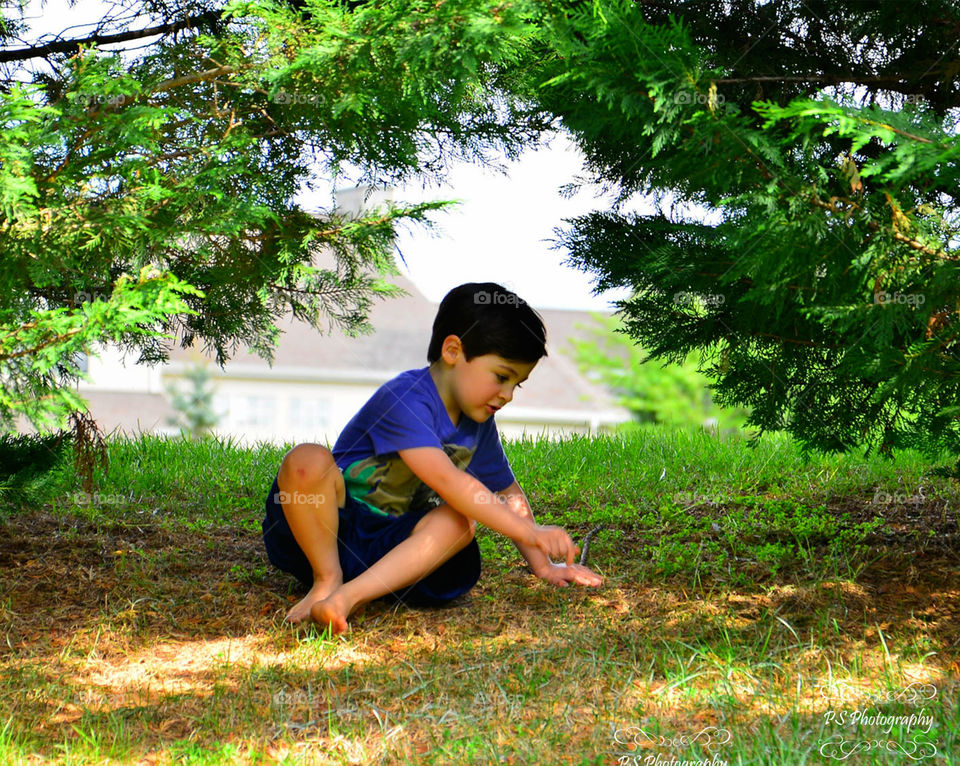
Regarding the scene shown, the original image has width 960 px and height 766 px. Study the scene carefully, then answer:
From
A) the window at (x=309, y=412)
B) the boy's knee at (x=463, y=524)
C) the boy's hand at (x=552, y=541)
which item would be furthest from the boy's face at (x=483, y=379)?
the window at (x=309, y=412)

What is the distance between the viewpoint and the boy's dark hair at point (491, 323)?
127 inches

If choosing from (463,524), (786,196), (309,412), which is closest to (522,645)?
(463,524)

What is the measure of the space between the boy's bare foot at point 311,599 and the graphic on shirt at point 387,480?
1.01ft

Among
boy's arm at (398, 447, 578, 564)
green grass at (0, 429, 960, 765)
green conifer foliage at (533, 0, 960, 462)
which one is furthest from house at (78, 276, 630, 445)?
boy's arm at (398, 447, 578, 564)

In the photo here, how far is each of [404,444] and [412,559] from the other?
41cm

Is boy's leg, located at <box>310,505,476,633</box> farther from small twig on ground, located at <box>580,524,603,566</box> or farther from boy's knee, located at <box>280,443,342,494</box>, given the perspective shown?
small twig on ground, located at <box>580,524,603,566</box>

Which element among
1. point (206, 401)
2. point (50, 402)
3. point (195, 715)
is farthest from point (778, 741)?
point (206, 401)

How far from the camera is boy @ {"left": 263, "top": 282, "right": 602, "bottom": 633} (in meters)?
3.13

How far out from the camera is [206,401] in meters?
24.6

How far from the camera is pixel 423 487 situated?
3.52m

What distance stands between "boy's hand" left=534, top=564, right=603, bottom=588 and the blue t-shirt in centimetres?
38

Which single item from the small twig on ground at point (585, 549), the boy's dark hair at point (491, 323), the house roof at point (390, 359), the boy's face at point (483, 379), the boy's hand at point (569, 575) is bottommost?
the house roof at point (390, 359)

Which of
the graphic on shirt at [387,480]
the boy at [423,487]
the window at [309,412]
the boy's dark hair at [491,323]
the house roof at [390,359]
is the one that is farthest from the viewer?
the house roof at [390,359]

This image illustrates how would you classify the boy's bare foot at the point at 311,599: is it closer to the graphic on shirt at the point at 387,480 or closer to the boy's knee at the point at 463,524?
the graphic on shirt at the point at 387,480
